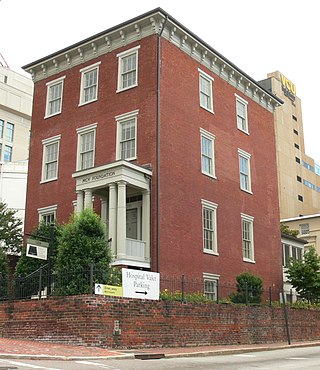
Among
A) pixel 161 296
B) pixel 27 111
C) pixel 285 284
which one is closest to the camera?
pixel 161 296

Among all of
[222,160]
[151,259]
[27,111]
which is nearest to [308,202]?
[27,111]

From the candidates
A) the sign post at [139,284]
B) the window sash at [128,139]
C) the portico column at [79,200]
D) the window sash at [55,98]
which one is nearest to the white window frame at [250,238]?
the window sash at [128,139]

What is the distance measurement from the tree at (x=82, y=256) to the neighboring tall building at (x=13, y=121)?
74007 mm

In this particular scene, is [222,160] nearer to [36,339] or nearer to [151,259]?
[151,259]

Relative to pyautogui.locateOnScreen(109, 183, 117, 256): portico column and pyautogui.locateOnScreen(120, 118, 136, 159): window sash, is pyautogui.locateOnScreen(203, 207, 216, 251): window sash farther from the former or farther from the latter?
pyautogui.locateOnScreen(109, 183, 117, 256): portico column

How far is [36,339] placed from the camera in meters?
18.6

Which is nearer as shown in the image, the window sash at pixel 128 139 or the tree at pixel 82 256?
the tree at pixel 82 256

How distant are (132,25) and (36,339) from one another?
17249mm

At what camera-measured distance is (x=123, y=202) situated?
24078 mm

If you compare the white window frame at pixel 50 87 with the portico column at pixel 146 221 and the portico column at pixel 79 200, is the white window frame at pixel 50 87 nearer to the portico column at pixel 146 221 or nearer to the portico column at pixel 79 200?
the portico column at pixel 79 200

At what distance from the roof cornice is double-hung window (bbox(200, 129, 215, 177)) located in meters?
4.32

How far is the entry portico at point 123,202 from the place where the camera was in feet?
78.1

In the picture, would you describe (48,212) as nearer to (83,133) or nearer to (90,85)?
(83,133)

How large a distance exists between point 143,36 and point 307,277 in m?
17.0
